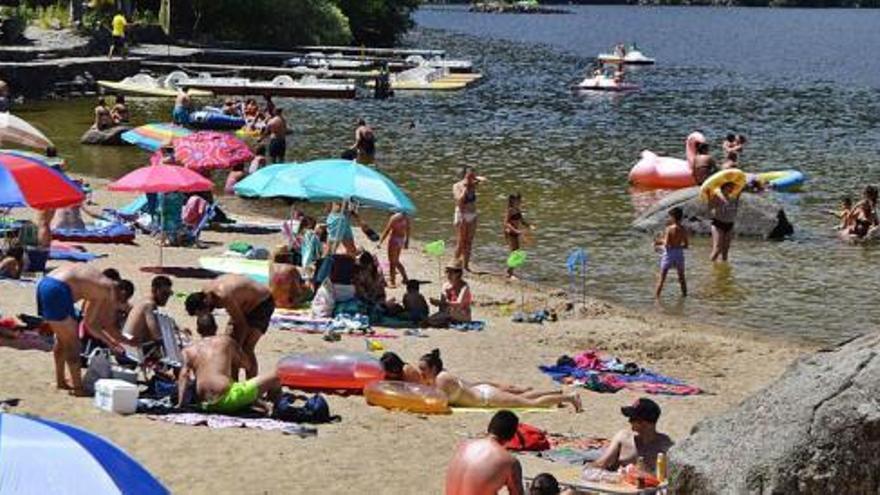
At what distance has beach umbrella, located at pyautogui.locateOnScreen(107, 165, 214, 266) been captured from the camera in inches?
714

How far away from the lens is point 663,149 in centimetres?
3759

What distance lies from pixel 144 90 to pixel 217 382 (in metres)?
35.5

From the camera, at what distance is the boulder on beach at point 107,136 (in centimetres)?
3391

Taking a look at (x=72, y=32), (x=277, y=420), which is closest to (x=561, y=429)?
(x=277, y=420)

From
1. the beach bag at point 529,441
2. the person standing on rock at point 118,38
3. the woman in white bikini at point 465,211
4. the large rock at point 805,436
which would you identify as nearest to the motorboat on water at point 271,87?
the person standing on rock at point 118,38

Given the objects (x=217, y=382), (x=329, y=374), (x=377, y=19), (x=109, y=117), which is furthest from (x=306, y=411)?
(x=377, y=19)

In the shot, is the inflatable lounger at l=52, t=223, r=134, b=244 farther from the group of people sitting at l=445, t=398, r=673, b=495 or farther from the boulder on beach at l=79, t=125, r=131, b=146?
the boulder on beach at l=79, t=125, r=131, b=146

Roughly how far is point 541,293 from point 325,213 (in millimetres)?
7014

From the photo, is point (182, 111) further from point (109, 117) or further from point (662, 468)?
point (662, 468)

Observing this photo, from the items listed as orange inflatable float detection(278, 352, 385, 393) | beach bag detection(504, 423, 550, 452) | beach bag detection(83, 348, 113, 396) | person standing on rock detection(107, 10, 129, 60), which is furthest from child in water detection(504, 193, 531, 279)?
person standing on rock detection(107, 10, 129, 60)

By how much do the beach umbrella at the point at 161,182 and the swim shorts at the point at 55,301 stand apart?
5.60m

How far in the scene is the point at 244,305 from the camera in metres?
13.5

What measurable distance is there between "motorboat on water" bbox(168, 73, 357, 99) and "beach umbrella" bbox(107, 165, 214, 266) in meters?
28.9

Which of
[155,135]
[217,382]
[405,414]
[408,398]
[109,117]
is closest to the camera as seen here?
[217,382]
